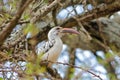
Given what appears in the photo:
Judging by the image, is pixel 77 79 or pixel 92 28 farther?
pixel 92 28

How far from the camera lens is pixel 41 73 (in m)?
1.33

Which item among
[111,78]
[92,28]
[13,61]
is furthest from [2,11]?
[92,28]

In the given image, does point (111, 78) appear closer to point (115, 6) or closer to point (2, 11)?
point (2, 11)

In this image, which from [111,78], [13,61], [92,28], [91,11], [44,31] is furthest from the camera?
[92,28]

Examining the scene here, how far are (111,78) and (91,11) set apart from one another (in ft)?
5.38

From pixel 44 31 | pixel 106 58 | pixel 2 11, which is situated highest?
pixel 44 31

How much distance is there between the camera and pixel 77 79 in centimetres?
131

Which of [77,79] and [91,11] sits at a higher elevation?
[91,11]

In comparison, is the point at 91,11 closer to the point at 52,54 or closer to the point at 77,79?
the point at 52,54

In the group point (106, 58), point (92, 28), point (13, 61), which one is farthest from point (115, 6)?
point (106, 58)

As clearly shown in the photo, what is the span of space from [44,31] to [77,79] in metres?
2.00

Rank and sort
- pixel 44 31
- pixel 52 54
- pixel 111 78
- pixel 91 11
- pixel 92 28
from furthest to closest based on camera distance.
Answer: pixel 92 28
pixel 44 31
pixel 91 11
pixel 52 54
pixel 111 78

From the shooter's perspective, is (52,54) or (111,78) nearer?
(111,78)

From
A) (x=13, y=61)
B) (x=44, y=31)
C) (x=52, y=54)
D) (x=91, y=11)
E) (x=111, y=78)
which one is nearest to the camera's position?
(x=111, y=78)
